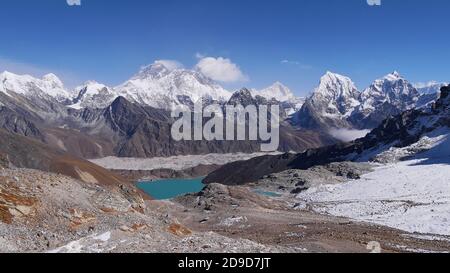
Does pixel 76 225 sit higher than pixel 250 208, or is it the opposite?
pixel 76 225

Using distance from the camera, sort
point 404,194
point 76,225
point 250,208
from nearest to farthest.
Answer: point 76,225, point 250,208, point 404,194

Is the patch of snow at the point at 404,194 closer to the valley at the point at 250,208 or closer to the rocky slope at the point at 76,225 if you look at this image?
the valley at the point at 250,208

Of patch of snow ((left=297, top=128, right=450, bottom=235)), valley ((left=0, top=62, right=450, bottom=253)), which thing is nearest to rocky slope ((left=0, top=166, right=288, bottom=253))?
valley ((left=0, top=62, right=450, bottom=253))

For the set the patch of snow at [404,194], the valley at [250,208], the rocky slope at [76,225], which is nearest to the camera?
the rocky slope at [76,225]

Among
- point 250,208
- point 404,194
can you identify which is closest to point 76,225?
point 250,208

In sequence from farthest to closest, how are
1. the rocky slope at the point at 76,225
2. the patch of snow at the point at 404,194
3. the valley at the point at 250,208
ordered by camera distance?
1. the patch of snow at the point at 404,194
2. the valley at the point at 250,208
3. the rocky slope at the point at 76,225

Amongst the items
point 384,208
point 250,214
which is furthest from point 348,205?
point 250,214

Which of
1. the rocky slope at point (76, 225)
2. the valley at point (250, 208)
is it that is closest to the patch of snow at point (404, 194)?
the valley at point (250, 208)

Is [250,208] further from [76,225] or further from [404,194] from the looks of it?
[76,225]

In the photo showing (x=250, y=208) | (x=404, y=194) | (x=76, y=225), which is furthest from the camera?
(x=404, y=194)

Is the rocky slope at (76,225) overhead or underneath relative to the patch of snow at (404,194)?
overhead
